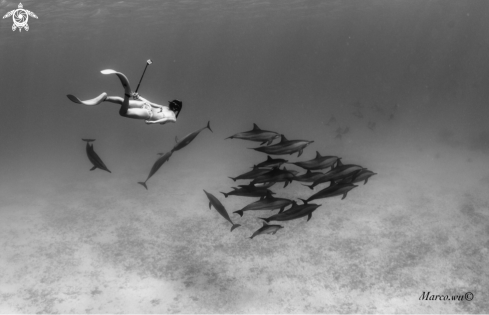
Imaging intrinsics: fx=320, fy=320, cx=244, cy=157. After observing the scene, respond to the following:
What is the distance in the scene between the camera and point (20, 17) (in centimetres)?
2588

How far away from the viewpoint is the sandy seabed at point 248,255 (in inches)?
251

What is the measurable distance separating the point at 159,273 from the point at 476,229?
833cm

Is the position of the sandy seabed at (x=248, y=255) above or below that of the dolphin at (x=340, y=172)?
below

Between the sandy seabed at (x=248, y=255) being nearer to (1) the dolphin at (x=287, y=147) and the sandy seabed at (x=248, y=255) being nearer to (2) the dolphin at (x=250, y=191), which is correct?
(2) the dolphin at (x=250, y=191)

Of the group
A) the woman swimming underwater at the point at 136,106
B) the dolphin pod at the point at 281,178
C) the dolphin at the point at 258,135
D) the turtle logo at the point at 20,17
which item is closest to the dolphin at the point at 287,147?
the dolphin pod at the point at 281,178

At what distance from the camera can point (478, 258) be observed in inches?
286

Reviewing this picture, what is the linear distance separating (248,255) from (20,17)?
29.1 metres

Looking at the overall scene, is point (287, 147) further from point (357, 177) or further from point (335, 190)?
point (357, 177)

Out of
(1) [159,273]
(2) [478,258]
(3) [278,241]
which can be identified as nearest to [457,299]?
(2) [478,258]

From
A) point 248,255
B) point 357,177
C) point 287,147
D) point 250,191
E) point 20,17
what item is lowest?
point 248,255

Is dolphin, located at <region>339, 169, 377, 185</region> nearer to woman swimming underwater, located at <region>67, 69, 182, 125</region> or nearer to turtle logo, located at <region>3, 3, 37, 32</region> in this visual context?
woman swimming underwater, located at <region>67, 69, 182, 125</region>

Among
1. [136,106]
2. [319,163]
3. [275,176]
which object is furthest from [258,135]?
[136,106]

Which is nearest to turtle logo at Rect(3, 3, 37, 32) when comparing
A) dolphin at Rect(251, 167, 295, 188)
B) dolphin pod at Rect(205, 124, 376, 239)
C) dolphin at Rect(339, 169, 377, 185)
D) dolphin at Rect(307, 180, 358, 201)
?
dolphin pod at Rect(205, 124, 376, 239)

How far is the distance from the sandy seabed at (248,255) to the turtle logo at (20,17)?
16.8 meters
